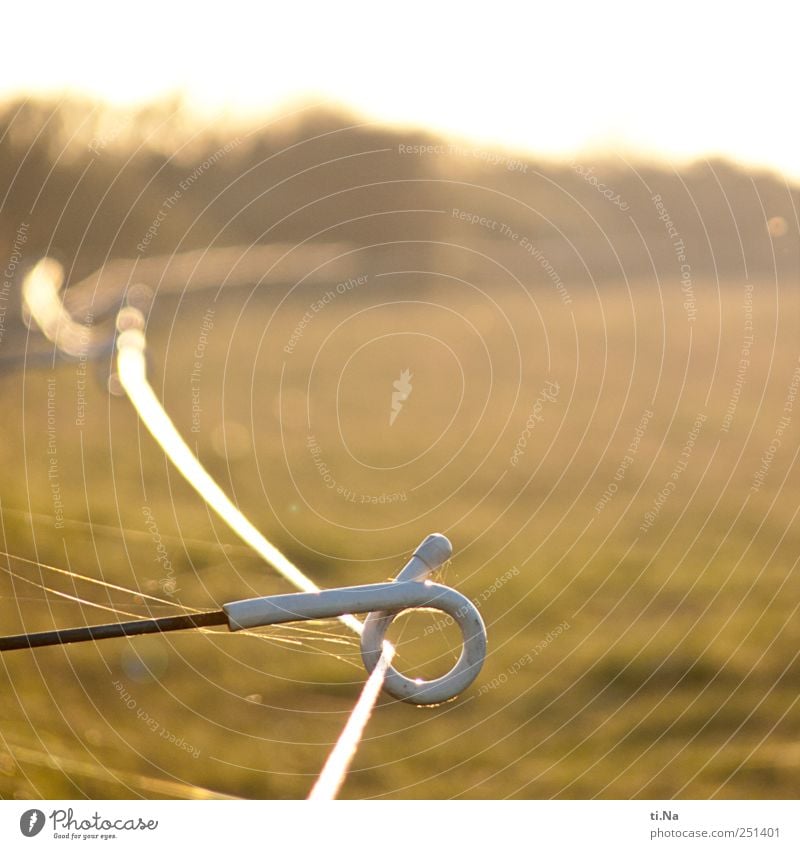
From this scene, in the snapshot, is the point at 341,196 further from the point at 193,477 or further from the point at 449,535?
the point at 449,535

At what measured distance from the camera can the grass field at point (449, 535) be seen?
5.68 feet

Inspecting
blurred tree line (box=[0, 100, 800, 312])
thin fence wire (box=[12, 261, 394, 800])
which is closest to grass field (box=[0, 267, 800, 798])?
thin fence wire (box=[12, 261, 394, 800])

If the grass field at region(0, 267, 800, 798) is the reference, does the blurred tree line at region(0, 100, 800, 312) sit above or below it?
above

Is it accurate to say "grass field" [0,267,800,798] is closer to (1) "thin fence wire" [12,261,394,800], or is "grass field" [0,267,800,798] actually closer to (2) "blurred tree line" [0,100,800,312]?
(1) "thin fence wire" [12,261,394,800]

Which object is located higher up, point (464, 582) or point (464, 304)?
point (464, 304)

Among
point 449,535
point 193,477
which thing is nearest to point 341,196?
point 193,477

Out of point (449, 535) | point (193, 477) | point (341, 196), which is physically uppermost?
point (341, 196)

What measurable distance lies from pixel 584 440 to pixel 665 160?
190 cm

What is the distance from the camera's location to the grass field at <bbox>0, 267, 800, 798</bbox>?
68.2 inches

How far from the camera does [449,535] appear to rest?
2.73m

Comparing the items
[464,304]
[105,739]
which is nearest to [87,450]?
[464,304]

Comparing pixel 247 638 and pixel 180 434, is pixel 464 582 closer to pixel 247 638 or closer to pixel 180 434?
pixel 247 638

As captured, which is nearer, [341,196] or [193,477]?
[193,477]

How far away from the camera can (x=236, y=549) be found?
2.74 meters
